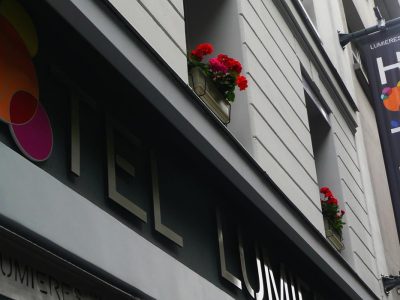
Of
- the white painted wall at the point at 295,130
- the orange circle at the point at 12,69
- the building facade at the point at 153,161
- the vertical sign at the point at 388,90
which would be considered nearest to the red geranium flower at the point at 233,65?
the building facade at the point at 153,161

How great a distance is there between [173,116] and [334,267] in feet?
13.0

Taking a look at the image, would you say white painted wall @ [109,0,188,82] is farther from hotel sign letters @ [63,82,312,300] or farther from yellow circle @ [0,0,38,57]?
yellow circle @ [0,0,38,57]

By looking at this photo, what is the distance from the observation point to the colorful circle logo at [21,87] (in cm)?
466

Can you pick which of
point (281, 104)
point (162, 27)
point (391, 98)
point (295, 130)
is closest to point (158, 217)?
point (162, 27)

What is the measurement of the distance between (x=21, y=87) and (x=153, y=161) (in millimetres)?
1739

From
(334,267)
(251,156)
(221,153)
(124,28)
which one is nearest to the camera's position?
(124,28)

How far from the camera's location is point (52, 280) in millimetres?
4570

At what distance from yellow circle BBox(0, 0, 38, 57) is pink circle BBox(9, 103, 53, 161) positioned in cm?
39

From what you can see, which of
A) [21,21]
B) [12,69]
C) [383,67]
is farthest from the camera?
[383,67]

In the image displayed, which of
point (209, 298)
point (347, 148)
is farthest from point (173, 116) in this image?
point (347, 148)

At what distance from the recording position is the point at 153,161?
6289mm

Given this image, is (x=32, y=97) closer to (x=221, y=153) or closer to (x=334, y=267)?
(x=221, y=153)

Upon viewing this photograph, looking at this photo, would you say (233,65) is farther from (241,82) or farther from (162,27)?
(162,27)

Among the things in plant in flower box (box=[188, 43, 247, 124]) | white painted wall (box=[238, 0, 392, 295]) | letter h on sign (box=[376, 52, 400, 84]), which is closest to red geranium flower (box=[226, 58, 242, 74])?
plant in flower box (box=[188, 43, 247, 124])
